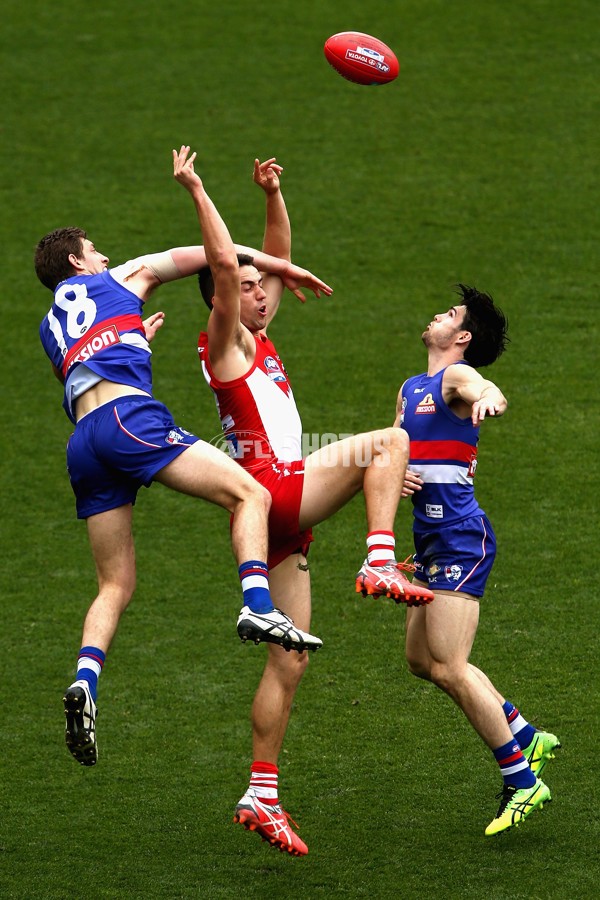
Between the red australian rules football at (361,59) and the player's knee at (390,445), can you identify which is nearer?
the player's knee at (390,445)

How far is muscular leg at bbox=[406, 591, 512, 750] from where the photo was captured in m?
7.26

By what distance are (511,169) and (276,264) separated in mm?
9550

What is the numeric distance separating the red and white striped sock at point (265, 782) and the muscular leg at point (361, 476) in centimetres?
127

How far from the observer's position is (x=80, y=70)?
1912cm

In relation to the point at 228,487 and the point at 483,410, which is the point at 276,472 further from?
the point at 483,410

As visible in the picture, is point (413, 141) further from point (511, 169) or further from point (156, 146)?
point (156, 146)

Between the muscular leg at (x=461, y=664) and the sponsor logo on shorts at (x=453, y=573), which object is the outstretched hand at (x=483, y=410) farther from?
the muscular leg at (x=461, y=664)

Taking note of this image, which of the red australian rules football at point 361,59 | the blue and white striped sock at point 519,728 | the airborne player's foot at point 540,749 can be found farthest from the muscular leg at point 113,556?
the red australian rules football at point 361,59

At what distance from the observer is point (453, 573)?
7348 mm

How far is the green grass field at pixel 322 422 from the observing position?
7.57 metres

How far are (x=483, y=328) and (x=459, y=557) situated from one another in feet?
4.16

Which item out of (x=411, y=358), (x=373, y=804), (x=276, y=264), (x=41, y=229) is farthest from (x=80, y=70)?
(x=373, y=804)

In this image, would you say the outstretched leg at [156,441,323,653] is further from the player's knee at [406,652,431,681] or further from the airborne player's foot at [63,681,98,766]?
the player's knee at [406,652,431,681]

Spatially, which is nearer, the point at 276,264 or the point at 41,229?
the point at 276,264
